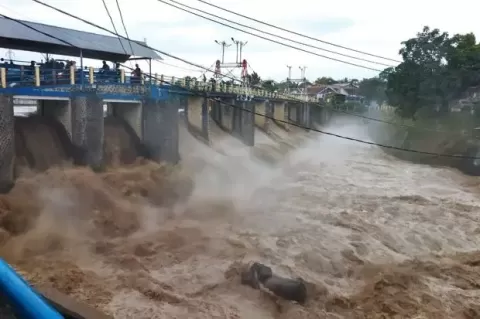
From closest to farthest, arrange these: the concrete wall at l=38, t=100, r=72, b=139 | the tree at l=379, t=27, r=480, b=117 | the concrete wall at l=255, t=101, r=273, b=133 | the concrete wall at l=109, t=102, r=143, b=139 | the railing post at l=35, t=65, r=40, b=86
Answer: the railing post at l=35, t=65, r=40, b=86 < the concrete wall at l=38, t=100, r=72, b=139 < the concrete wall at l=109, t=102, r=143, b=139 < the tree at l=379, t=27, r=480, b=117 < the concrete wall at l=255, t=101, r=273, b=133

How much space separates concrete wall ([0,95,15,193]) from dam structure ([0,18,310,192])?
1.1 inches

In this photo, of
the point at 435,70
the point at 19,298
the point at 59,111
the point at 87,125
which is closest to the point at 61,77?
the point at 59,111

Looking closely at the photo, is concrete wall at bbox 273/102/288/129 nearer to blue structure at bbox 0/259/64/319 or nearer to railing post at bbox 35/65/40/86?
railing post at bbox 35/65/40/86

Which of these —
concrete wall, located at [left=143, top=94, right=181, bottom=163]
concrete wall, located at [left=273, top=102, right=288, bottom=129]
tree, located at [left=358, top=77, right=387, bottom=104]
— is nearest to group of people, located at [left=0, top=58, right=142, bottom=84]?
concrete wall, located at [left=143, top=94, right=181, bottom=163]

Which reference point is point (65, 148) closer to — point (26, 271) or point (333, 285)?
point (26, 271)

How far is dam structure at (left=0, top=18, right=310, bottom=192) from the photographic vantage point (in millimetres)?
13672

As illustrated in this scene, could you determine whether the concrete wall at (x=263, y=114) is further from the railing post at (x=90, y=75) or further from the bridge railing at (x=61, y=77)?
the railing post at (x=90, y=75)

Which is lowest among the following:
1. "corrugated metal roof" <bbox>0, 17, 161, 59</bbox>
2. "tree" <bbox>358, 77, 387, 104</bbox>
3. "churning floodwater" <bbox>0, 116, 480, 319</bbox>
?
"churning floodwater" <bbox>0, 116, 480, 319</bbox>

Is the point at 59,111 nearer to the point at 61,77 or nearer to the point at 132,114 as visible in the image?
the point at 61,77

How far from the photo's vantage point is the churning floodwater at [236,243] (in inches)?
352

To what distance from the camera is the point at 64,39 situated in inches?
676

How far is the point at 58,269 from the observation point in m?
9.59

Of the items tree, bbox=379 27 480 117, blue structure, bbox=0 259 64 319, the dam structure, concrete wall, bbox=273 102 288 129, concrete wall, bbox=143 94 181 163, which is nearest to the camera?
blue structure, bbox=0 259 64 319

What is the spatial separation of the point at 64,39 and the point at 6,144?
628cm
